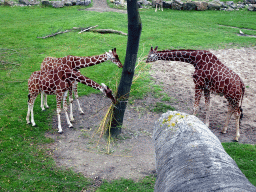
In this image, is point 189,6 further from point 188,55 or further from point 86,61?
point 86,61

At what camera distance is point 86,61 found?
825 centimetres

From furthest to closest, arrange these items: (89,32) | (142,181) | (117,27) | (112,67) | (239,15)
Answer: (239,15)
(117,27)
(89,32)
(112,67)
(142,181)

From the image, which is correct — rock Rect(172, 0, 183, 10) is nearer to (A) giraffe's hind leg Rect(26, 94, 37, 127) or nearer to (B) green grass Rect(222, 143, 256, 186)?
(B) green grass Rect(222, 143, 256, 186)

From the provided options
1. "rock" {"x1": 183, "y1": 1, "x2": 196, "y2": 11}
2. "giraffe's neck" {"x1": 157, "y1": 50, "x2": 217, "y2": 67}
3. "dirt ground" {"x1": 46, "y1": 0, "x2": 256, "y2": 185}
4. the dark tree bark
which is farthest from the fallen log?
"rock" {"x1": 183, "y1": 1, "x2": 196, "y2": 11}

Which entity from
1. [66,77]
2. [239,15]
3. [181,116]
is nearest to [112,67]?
[66,77]

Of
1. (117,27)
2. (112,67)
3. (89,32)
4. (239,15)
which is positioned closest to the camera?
(112,67)

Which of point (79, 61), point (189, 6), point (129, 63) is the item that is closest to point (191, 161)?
point (129, 63)

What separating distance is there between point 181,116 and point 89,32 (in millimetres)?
15769

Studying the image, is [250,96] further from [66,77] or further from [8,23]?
[8,23]

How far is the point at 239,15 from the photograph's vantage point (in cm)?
2480

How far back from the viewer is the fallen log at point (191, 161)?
2.36 m

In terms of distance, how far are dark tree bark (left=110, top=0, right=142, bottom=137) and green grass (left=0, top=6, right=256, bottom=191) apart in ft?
5.00

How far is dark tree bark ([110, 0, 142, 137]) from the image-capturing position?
6.35 m

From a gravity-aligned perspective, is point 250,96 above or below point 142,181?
above
